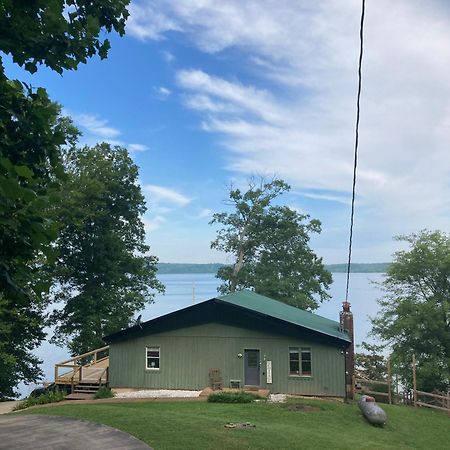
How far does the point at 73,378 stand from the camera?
2530 centimetres

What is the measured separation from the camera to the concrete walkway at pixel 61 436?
32.6 ft

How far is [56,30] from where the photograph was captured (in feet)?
22.1

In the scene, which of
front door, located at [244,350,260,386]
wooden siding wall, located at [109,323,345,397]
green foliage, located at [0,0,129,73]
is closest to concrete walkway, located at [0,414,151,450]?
green foliage, located at [0,0,129,73]

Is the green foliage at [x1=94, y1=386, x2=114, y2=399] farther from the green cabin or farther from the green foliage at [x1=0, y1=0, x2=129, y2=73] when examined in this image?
the green foliage at [x1=0, y1=0, x2=129, y2=73]

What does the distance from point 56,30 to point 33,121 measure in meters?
1.50

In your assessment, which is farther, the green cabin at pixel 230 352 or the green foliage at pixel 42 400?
the green cabin at pixel 230 352

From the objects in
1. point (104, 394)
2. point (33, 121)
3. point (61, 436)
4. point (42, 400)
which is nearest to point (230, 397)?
point (104, 394)

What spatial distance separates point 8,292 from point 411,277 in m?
35.5

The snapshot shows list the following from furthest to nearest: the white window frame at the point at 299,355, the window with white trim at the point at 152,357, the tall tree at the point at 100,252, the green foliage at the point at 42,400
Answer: the tall tree at the point at 100,252, the window with white trim at the point at 152,357, the white window frame at the point at 299,355, the green foliage at the point at 42,400

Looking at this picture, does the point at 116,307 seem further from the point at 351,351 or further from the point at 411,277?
the point at 411,277

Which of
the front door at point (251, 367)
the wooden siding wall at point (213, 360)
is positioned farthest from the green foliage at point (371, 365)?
the front door at point (251, 367)

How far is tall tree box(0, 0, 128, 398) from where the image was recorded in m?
5.04

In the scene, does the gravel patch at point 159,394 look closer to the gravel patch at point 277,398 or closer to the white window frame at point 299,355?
the gravel patch at point 277,398

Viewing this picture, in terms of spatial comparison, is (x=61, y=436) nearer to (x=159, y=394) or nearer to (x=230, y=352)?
(x=159, y=394)
